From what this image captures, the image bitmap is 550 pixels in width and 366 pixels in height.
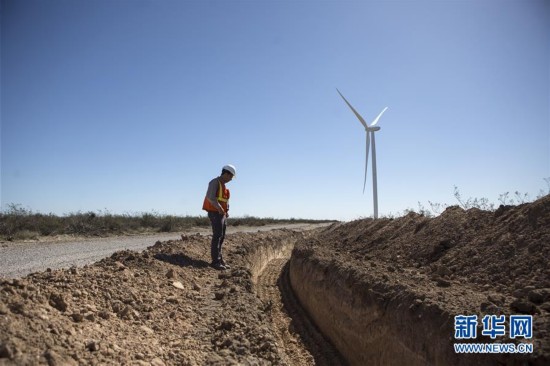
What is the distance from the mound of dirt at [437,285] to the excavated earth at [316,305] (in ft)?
0.05

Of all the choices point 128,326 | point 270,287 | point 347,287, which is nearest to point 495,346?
point 347,287

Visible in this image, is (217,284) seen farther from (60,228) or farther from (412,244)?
(60,228)

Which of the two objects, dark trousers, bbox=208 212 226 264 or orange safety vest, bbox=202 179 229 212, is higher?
orange safety vest, bbox=202 179 229 212

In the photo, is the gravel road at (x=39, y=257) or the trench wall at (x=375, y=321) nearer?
the trench wall at (x=375, y=321)

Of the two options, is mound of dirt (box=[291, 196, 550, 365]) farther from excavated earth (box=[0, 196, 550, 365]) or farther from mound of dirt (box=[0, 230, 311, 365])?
mound of dirt (box=[0, 230, 311, 365])

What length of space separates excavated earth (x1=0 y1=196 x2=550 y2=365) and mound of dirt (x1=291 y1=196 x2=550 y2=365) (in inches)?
0.7

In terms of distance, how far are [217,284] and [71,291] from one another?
3420 millimetres

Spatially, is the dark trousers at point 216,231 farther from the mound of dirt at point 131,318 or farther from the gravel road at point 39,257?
the gravel road at point 39,257

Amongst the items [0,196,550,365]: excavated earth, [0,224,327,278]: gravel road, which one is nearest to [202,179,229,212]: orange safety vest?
[0,196,550,365]: excavated earth

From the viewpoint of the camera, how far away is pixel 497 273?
5.07 metres

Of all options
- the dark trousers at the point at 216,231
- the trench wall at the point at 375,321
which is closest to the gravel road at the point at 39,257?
the dark trousers at the point at 216,231

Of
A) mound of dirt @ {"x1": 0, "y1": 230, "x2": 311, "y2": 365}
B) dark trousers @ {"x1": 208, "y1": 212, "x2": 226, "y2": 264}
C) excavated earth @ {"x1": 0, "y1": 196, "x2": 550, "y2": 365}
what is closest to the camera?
mound of dirt @ {"x1": 0, "y1": 230, "x2": 311, "y2": 365}

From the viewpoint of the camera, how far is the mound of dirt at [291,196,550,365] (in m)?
3.98

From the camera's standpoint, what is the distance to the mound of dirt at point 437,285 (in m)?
3.98
